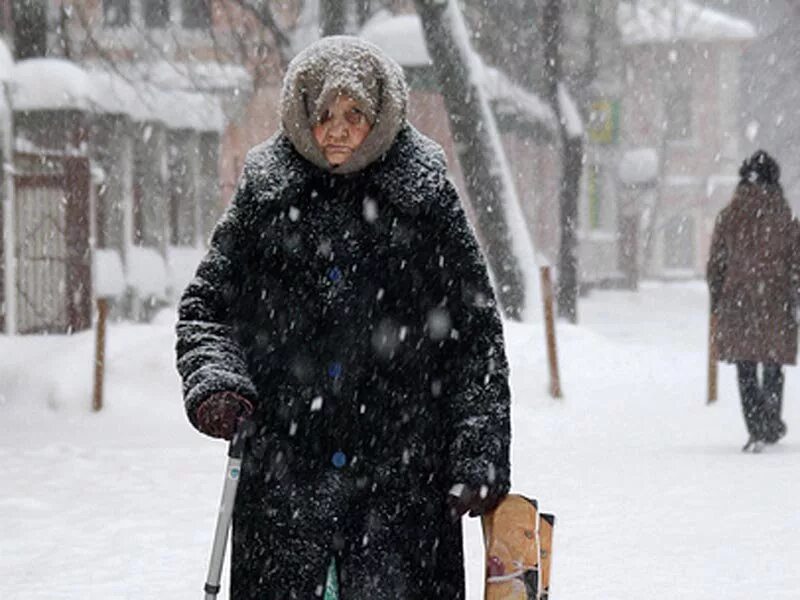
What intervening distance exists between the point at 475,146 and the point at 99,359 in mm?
7043

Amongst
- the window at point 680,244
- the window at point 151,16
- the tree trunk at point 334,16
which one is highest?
the window at point 151,16

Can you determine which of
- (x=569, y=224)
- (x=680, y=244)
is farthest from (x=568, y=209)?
(x=680, y=244)

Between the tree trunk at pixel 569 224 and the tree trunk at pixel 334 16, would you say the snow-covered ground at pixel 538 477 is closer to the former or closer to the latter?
the tree trunk at pixel 334 16

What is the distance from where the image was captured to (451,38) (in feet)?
61.0

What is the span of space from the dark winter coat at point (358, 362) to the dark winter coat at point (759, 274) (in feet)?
24.4

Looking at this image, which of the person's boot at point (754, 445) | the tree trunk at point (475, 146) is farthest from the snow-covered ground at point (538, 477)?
the tree trunk at point (475, 146)

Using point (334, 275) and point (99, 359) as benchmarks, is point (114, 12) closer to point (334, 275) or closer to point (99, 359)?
point (99, 359)

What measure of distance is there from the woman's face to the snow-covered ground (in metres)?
3.05

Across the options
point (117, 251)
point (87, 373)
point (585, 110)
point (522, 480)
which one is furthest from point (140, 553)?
point (585, 110)

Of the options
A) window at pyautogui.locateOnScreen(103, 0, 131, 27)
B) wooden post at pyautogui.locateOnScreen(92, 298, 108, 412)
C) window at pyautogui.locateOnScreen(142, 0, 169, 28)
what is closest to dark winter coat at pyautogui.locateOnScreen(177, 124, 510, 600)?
wooden post at pyautogui.locateOnScreen(92, 298, 108, 412)

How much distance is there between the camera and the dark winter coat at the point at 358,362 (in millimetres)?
3621

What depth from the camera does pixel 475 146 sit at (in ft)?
→ 62.2

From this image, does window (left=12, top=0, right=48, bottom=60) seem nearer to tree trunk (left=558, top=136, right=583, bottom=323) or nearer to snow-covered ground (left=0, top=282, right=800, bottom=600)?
snow-covered ground (left=0, top=282, right=800, bottom=600)

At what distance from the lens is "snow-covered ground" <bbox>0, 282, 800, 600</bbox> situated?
22.3ft
